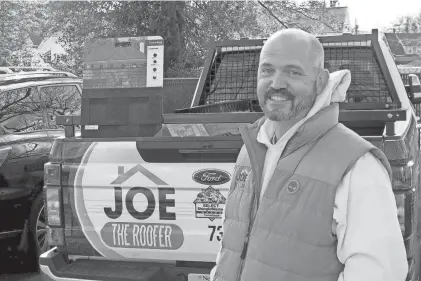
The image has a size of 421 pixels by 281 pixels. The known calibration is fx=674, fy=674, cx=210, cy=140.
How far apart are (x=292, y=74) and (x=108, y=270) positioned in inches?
87.3

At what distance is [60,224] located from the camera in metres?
4.02

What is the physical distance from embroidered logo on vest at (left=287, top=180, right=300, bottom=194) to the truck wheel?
4.56 metres

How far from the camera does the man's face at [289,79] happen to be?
2.06m

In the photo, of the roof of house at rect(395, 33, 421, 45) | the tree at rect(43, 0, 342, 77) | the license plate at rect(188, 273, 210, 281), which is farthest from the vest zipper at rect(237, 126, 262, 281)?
the roof of house at rect(395, 33, 421, 45)

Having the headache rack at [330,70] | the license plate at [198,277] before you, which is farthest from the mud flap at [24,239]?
the license plate at [198,277]

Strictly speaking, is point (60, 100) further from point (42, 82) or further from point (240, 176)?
point (240, 176)

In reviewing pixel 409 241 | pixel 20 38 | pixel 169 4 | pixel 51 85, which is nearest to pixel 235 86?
pixel 51 85

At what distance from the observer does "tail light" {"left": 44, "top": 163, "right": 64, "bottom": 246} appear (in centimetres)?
401

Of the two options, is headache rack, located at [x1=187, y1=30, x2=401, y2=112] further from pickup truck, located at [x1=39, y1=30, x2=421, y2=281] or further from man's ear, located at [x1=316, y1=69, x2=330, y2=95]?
man's ear, located at [x1=316, y1=69, x2=330, y2=95]

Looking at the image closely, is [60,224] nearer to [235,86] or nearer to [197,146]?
[197,146]

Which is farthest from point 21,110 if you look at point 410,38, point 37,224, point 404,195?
point 410,38

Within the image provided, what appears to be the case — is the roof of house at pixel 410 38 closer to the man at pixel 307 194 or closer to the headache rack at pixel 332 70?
the headache rack at pixel 332 70

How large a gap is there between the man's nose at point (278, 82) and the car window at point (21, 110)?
14.9 ft

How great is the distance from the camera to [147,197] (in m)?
3.81
